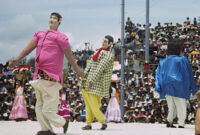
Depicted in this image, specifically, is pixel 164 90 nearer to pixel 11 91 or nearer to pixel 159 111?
pixel 159 111

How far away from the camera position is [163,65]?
942cm

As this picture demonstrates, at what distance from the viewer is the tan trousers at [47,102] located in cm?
594

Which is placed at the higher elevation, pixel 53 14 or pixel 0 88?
pixel 53 14

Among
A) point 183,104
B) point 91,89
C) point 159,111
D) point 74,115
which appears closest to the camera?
point 91,89

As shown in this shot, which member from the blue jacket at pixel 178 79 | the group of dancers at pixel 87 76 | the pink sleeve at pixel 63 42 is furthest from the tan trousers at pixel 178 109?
the pink sleeve at pixel 63 42

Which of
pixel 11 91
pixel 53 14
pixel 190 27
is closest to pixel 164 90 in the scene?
pixel 53 14

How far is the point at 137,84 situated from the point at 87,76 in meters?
10.7

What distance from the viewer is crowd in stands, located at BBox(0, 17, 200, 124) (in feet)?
53.8

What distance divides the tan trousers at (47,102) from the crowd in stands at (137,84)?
8.54 m

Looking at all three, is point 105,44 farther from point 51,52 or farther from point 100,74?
point 51,52

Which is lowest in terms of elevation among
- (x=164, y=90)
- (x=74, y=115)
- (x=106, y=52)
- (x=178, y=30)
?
(x=74, y=115)

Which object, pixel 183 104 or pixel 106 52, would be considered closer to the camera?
pixel 106 52

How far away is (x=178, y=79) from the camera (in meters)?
9.14

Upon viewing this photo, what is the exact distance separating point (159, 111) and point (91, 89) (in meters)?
8.74
